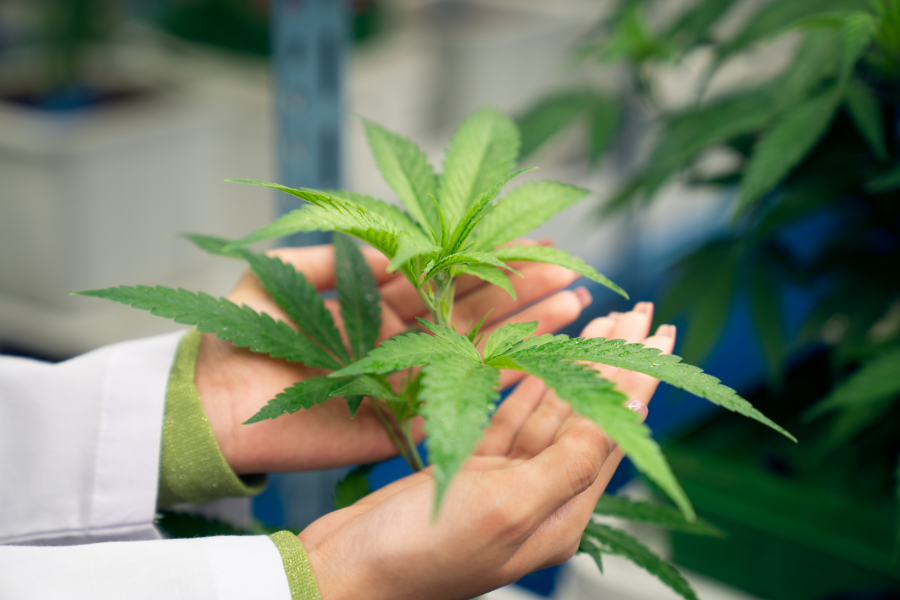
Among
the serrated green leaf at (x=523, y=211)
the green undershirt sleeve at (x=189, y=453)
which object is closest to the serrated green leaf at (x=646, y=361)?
the serrated green leaf at (x=523, y=211)

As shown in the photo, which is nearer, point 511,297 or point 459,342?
point 459,342

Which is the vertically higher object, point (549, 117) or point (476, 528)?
point (549, 117)

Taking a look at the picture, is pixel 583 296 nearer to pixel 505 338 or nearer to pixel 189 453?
pixel 505 338

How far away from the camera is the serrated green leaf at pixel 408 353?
316mm

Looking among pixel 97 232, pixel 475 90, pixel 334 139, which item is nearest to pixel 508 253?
pixel 334 139

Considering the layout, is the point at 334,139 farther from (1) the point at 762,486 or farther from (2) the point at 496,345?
(1) the point at 762,486

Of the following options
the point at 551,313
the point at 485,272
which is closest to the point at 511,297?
the point at 551,313

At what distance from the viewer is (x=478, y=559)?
0.35 meters

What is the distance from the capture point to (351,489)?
449 millimetres

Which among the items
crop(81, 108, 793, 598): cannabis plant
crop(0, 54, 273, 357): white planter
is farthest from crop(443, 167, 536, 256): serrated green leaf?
crop(0, 54, 273, 357): white planter

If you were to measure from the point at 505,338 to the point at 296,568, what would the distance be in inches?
6.2

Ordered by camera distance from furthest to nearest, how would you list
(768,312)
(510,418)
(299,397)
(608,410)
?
(768,312), (510,418), (299,397), (608,410)

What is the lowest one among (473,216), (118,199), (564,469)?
(118,199)

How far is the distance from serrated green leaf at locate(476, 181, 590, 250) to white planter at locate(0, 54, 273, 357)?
76 centimetres
